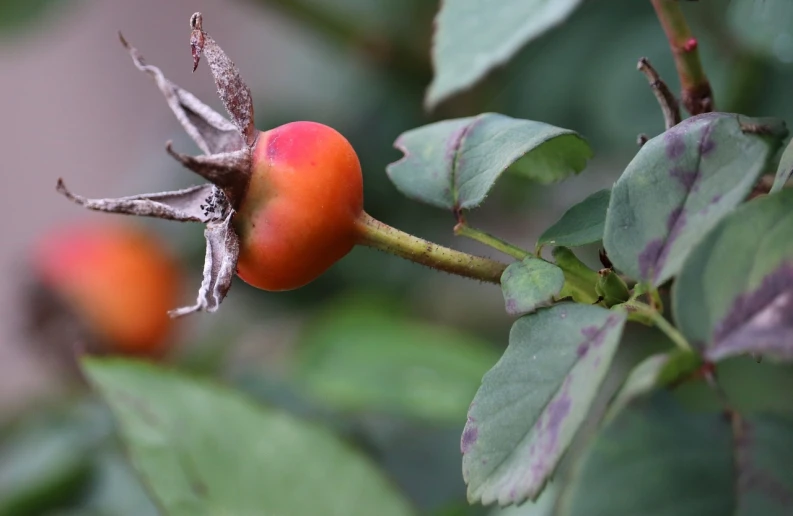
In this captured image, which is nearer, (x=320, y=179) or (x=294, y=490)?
(x=320, y=179)

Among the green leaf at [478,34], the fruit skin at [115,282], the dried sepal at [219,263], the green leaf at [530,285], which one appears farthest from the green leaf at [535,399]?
the fruit skin at [115,282]

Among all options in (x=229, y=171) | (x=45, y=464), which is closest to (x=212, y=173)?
(x=229, y=171)

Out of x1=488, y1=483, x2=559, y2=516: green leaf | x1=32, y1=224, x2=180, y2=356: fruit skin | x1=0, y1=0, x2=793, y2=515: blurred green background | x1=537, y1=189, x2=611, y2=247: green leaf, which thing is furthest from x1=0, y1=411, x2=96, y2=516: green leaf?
x1=537, y1=189, x2=611, y2=247: green leaf

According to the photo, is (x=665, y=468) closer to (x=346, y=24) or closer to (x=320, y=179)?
(x=320, y=179)

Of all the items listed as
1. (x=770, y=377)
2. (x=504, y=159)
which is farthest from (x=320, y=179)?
(x=770, y=377)

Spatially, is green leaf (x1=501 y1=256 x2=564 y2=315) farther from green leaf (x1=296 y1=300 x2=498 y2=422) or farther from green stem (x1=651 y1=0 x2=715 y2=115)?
green leaf (x1=296 y1=300 x2=498 y2=422)
